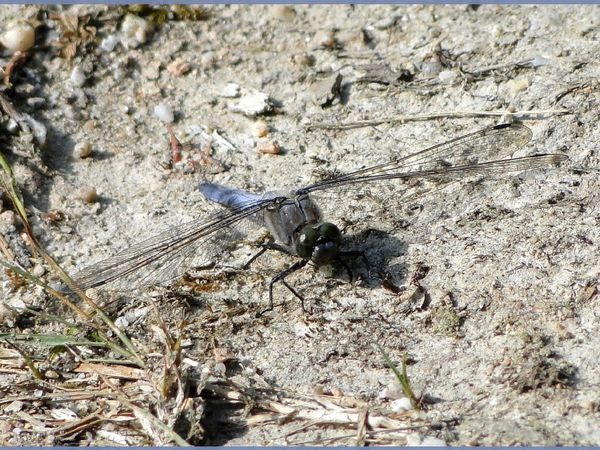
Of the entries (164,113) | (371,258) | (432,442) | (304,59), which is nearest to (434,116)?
(304,59)

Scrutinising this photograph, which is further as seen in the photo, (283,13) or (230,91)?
(283,13)

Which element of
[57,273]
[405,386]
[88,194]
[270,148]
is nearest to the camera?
[405,386]

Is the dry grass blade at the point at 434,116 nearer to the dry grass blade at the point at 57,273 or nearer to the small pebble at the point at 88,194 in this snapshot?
the small pebble at the point at 88,194

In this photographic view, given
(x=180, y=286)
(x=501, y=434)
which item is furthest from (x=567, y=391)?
(x=180, y=286)

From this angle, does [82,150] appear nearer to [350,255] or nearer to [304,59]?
[304,59]

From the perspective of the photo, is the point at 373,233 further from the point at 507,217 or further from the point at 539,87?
the point at 539,87

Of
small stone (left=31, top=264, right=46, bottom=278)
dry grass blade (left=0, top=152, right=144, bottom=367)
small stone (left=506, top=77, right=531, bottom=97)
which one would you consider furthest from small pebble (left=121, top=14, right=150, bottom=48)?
small stone (left=506, top=77, right=531, bottom=97)

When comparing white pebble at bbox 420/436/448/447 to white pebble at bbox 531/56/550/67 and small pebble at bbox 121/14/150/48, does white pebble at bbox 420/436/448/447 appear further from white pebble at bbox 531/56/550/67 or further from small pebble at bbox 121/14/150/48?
small pebble at bbox 121/14/150/48

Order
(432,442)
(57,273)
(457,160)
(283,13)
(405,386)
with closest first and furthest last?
(432,442)
(405,386)
(57,273)
(457,160)
(283,13)
